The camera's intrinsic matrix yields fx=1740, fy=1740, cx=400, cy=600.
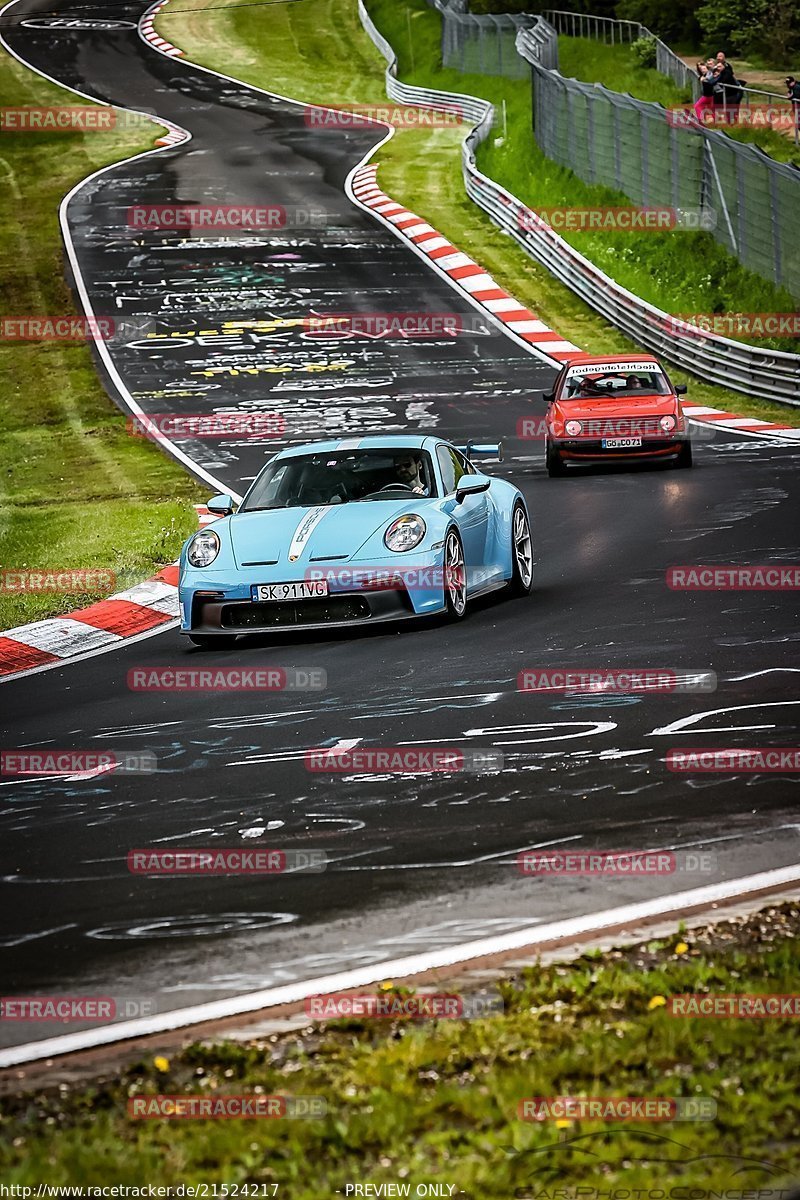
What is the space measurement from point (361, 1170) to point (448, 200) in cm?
3878

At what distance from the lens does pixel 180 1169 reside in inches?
150

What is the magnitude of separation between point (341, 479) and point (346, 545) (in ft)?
4.13

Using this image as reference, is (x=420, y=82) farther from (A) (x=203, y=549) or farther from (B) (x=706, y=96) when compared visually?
(A) (x=203, y=549)

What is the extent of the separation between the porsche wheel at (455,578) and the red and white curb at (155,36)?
56.3 meters

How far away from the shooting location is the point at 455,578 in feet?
39.0

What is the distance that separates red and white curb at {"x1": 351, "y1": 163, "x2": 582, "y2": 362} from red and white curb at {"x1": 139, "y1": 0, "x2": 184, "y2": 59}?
23825mm

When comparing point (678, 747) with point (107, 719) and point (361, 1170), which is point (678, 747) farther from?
point (361, 1170)

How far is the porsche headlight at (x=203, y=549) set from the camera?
38.1ft
